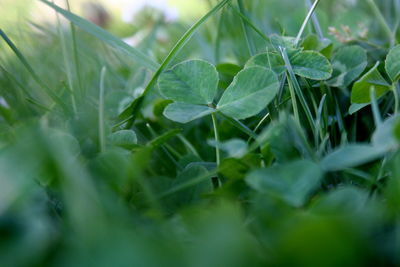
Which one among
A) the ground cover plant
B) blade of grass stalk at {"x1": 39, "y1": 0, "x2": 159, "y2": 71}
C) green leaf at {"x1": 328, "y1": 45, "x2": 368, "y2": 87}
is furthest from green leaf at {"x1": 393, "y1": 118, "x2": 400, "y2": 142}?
blade of grass stalk at {"x1": 39, "y1": 0, "x2": 159, "y2": 71}

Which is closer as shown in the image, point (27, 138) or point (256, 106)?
point (27, 138)

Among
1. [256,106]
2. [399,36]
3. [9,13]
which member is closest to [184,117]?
[256,106]

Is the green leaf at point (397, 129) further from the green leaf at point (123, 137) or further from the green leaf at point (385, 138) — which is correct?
the green leaf at point (123, 137)

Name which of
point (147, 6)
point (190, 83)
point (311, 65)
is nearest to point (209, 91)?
point (190, 83)

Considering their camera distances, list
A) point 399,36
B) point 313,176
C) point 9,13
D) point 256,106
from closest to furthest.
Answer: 1. point 313,176
2. point 256,106
3. point 399,36
4. point 9,13

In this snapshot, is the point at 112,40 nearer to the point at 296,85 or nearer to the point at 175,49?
the point at 175,49

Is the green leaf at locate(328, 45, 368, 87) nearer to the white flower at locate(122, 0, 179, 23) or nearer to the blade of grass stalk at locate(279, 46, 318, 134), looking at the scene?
the blade of grass stalk at locate(279, 46, 318, 134)

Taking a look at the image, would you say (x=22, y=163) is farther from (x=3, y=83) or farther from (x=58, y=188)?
(x=3, y=83)

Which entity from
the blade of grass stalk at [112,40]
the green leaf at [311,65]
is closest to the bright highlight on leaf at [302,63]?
the green leaf at [311,65]
